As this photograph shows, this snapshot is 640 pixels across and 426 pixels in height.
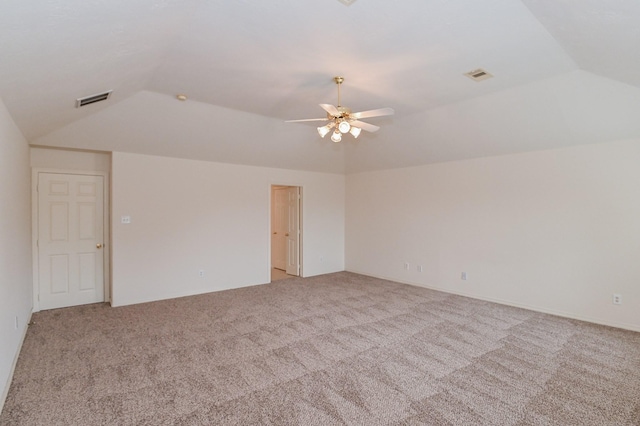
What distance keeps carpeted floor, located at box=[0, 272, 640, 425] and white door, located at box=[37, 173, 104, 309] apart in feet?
1.33

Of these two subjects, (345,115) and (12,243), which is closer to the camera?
(12,243)

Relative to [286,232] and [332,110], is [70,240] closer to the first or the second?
[286,232]

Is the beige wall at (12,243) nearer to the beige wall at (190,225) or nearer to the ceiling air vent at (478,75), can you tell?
the beige wall at (190,225)

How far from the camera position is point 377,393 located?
8.63 feet

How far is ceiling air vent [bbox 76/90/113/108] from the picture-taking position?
3.37 meters

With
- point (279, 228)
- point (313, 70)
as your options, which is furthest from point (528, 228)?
point (279, 228)

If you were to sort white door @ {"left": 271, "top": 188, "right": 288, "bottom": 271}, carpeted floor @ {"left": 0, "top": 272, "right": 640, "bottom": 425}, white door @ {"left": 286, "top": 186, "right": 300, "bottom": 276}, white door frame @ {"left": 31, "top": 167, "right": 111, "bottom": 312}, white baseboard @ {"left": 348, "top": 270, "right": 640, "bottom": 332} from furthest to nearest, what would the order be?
white door @ {"left": 271, "top": 188, "right": 288, "bottom": 271}, white door @ {"left": 286, "top": 186, "right": 300, "bottom": 276}, white door frame @ {"left": 31, "top": 167, "right": 111, "bottom": 312}, white baseboard @ {"left": 348, "top": 270, "right": 640, "bottom": 332}, carpeted floor @ {"left": 0, "top": 272, "right": 640, "bottom": 425}

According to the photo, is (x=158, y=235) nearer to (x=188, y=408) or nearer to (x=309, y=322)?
(x=309, y=322)

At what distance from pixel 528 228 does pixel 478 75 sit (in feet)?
8.93

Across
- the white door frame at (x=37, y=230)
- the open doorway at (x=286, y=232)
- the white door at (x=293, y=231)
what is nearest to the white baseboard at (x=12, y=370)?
the white door frame at (x=37, y=230)

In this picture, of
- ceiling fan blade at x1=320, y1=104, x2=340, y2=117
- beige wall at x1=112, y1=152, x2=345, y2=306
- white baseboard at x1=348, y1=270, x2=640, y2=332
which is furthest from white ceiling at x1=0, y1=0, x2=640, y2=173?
white baseboard at x1=348, y1=270, x2=640, y2=332

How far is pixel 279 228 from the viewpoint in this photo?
826 cm

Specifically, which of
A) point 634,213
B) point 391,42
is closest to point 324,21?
point 391,42

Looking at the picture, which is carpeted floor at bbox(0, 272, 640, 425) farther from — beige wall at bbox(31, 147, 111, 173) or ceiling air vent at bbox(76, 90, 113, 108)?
ceiling air vent at bbox(76, 90, 113, 108)
